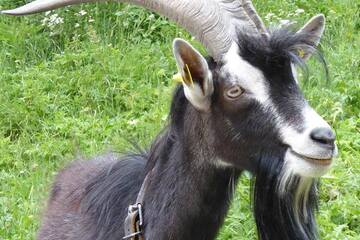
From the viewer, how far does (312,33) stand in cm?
417

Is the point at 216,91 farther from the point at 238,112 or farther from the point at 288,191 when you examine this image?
the point at 288,191

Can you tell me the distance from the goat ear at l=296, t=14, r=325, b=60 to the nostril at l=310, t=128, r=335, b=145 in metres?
0.49

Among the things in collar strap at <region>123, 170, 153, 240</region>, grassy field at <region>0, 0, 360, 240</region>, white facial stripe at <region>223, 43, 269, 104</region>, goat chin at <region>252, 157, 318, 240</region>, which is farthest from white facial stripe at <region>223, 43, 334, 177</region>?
grassy field at <region>0, 0, 360, 240</region>

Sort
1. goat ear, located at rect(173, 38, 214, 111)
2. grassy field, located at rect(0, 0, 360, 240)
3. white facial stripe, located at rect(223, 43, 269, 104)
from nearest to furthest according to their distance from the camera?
1. white facial stripe, located at rect(223, 43, 269, 104)
2. goat ear, located at rect(173, 38, 214, 111)
3. grassy field, located at rect(0, 0, 360, 240)

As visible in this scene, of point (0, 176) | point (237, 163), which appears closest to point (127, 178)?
point (237, 163)

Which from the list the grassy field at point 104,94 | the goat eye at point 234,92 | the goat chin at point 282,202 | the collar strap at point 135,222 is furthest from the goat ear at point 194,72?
the grassy field at point 104,94

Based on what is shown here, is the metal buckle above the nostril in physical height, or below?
below

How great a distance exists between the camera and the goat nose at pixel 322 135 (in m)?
3.53

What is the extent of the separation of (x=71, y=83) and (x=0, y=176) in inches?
57.1

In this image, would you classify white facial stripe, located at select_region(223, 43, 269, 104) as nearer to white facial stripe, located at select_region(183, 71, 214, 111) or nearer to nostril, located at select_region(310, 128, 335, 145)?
white facial stripe, located at select_region(183, 71, 214, 111)

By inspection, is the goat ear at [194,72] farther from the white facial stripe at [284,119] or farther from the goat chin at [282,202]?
the goat chin at [282,202]

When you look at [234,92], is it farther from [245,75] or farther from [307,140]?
[307,140]

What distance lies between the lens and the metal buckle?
168 inches

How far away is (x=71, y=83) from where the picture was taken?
788 centimetres
